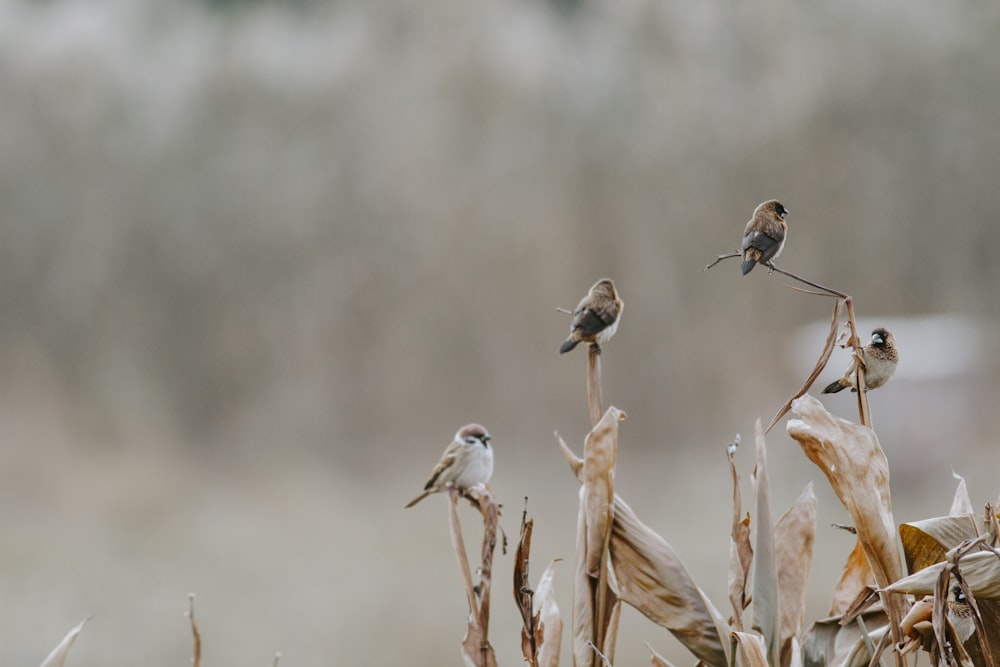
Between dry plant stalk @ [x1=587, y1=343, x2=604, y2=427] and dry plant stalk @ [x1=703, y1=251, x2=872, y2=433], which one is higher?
dry plant stalk @ [x1=587, y1=343, x2=604, y2=427]

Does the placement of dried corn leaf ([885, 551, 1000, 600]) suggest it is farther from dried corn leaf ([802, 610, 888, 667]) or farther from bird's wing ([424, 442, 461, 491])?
bird's wing ([424, 442, 461, 491])

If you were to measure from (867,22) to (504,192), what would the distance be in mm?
925

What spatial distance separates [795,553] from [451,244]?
1833 millimetres

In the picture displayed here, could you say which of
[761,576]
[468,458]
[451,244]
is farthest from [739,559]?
[451,244]

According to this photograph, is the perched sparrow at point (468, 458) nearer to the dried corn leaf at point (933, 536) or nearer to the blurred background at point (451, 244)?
the dried corn leaf at point (933, 536)

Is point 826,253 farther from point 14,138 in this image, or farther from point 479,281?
point 14,138

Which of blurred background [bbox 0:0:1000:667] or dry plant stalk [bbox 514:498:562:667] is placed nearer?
dry plant stalk [bbox 514:498:562:667]

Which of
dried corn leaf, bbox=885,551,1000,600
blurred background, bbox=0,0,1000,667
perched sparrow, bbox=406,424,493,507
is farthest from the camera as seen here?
blurred background, bbox=0,0,1000,667

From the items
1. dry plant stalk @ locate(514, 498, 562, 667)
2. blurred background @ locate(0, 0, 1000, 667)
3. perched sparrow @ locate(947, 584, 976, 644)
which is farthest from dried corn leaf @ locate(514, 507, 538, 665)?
blurred background @ locate(0, 0, 1000, 667)

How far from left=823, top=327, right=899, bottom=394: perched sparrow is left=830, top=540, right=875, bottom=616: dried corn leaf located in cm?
9

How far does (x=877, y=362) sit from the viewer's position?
0.73 feet

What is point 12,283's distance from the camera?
200cm

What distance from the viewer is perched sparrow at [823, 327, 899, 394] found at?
222 mm

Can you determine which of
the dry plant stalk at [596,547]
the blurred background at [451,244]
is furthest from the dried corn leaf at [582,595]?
the blurred background at [451,244]
